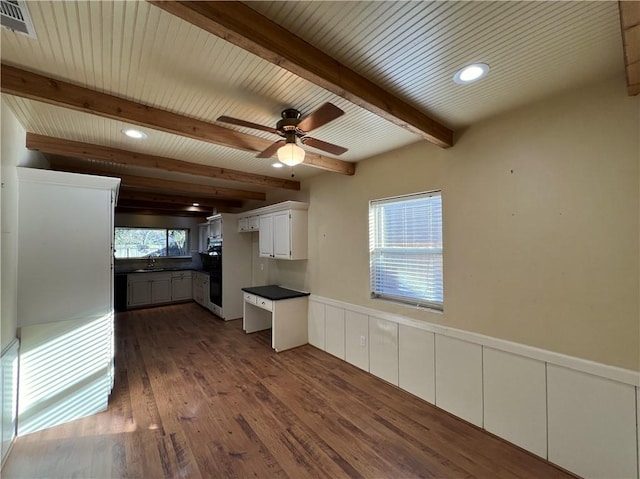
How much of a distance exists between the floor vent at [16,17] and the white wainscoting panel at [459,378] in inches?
133

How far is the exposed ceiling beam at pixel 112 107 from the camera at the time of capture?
65.4 inches

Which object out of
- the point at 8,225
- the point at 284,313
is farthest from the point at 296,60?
the point at 284,313

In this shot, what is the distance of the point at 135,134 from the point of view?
262cm

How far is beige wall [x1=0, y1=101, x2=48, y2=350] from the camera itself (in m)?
1.98

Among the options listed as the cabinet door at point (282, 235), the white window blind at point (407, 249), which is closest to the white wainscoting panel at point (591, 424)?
the white window blind at point (407, 249)

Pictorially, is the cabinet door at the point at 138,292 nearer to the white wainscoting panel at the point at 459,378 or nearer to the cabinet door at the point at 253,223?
the cabinet door at the point at 253,223

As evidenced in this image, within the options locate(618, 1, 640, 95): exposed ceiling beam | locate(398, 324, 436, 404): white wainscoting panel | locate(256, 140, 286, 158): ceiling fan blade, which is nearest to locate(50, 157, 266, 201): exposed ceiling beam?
locate(256, 140, 286, 158): ceiling fan blade

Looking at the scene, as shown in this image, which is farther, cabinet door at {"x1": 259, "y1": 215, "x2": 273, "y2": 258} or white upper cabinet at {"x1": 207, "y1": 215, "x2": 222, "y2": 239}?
white upper cabinet at {"x1": 207, "y1": 215, "x2": 222, "y2": 239}

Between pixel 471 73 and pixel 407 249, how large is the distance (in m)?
1.72

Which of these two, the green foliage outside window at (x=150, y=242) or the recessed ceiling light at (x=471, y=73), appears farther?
the green foliage outside window at (x=150, y=242)

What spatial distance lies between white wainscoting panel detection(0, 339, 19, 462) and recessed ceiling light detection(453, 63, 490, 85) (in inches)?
139

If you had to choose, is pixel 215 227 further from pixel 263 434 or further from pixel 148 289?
pixel 263 434

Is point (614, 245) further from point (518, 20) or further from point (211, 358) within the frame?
point (211, 358)

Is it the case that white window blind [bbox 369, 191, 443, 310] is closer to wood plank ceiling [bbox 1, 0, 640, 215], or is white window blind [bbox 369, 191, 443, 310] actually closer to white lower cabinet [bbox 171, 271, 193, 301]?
wood plank ceiling [bbox 1, 0, 640, 215]
